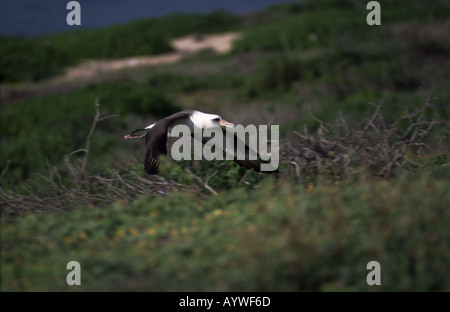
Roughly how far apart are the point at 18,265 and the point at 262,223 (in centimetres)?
167

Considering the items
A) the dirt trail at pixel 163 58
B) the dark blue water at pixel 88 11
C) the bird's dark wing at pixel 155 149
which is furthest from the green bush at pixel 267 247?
the dark blue water at pixel 88 11

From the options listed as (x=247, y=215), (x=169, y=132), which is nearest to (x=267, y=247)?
(x=247, y=215)

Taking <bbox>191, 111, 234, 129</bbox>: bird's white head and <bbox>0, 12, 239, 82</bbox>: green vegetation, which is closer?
<bbox>191, 111, 234, 129</bbox>: bird's white head

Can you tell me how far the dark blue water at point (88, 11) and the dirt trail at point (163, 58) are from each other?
484 centimetres

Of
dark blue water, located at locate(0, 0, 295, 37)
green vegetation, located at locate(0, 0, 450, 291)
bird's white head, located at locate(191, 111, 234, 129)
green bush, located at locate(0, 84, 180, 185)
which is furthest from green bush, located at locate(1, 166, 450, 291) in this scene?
dark blue water, located at locate(0, 0, 295, 37)

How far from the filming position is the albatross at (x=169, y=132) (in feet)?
19.7

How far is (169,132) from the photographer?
261 inches

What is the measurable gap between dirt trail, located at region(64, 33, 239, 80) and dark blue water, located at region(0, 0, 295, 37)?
4.84m

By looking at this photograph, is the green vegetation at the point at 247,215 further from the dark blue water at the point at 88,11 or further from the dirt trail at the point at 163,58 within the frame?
the dark blue water at the point at 88,11

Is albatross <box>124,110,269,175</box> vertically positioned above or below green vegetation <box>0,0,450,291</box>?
above

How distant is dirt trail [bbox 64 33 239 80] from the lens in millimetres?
20542

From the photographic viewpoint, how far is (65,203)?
6332mm

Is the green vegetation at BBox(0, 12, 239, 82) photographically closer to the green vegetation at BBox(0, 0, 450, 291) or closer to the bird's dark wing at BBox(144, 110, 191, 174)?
the green vegetation at BBox(0, 0, 450, 291)
